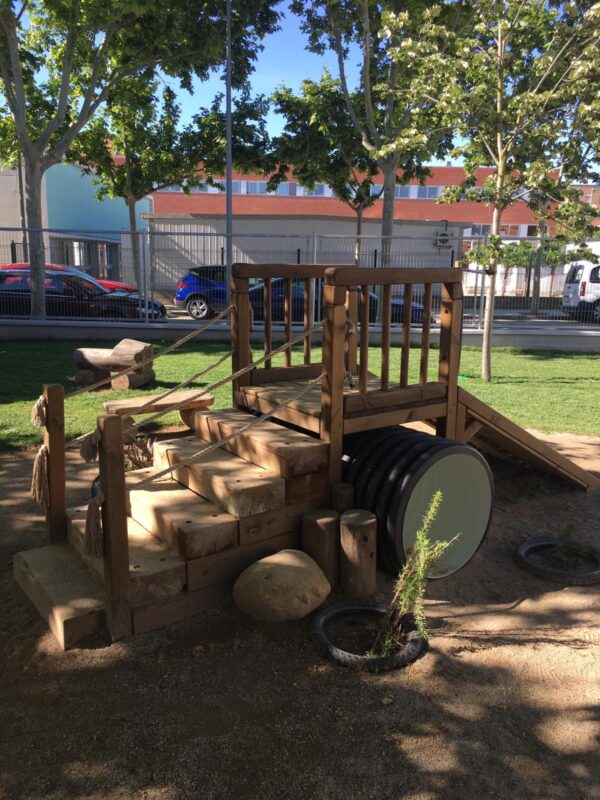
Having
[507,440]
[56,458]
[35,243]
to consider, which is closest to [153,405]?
[56,458]

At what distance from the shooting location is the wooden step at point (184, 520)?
348 centimetres

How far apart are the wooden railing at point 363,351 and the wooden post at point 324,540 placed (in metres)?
0.36

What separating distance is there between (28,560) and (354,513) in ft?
6.38

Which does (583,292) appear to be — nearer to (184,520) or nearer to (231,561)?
(231,561)

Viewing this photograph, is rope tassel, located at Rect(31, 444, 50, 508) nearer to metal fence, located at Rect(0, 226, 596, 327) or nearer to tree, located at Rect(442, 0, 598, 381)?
tree, located at Rect(442, 0, 598, 381)

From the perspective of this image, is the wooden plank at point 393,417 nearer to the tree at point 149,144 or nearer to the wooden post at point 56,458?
the wooden post at point 56,458

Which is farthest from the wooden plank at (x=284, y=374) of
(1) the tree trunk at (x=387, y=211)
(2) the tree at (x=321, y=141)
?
(2) the tree at (x=321, y=141)

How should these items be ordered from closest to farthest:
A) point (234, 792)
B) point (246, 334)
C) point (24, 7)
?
point (234, 792) → point (246, 334) → point (24, 7)

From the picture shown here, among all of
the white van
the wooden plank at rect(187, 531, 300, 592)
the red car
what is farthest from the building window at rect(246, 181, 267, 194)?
the wooden plank at rect(187, 531, 300, 592)

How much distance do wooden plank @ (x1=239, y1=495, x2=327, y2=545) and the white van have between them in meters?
14.7

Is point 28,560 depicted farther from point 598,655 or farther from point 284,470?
point 598,655

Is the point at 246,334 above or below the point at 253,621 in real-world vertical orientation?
above

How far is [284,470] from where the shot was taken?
3.82 metres

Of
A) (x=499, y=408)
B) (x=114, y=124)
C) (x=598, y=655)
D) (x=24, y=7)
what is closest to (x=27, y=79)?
(x=24, y=7)
